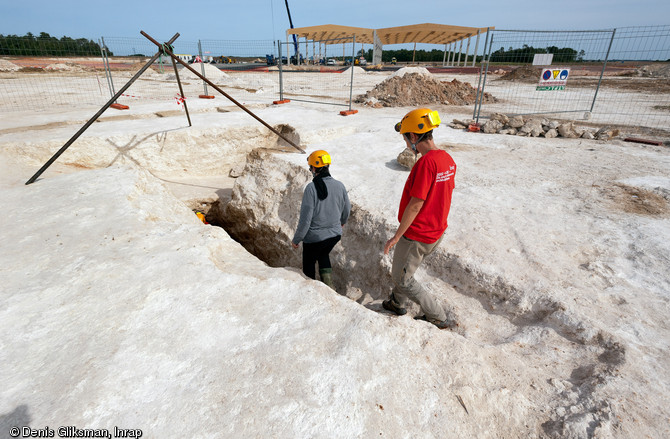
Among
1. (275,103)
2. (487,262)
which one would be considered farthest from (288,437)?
(275,103)

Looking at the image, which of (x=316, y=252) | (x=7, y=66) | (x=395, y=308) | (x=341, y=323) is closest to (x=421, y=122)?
(x=341, y=323)

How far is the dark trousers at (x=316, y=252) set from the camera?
12.8ft

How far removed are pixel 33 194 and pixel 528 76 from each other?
27.1 meters

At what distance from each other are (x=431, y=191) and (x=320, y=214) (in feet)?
4.84

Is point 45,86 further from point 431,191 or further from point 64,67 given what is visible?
point 431,191

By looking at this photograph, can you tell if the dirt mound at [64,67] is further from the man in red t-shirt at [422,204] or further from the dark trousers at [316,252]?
the man in red t-shirt at [422,204]

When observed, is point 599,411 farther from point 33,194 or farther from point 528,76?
point 528,76

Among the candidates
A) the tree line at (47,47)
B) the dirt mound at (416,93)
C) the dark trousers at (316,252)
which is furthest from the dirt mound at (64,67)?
the dark trousers at (316,252)

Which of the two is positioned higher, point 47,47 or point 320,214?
point 47,47

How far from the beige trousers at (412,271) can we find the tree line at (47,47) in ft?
48.6

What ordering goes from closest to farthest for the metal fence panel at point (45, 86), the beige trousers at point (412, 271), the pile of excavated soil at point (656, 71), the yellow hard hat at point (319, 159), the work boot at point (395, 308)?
the beige trousers at point (412, 271) → the work boot at point (395, 308) → the yellow hard hat at point (319, 159) → the metal fence panel at point (45, 86) → the pile of excavated soil at point (656, 71)

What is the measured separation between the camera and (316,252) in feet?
13.0

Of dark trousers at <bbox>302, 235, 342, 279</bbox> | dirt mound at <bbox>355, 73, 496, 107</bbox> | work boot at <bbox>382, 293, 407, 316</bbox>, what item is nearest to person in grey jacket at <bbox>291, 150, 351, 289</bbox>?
dark trousers at <bbox>302, 235, 342, 279</bbox>

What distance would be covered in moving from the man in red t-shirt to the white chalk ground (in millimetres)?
553
